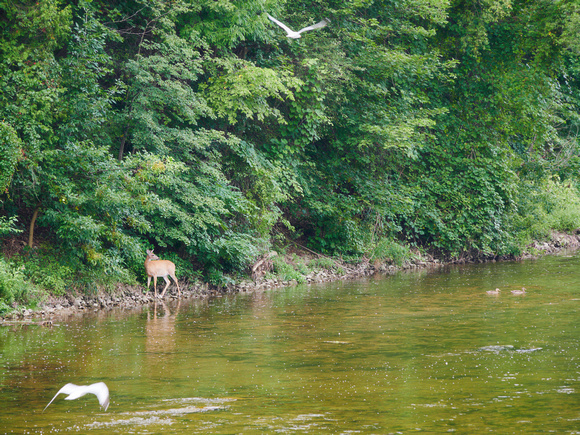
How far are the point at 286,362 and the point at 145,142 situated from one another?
28.6ft

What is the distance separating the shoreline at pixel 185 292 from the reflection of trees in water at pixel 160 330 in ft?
2.77

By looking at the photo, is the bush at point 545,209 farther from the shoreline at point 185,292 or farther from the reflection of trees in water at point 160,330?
the reflection of trees in water at point 160,330

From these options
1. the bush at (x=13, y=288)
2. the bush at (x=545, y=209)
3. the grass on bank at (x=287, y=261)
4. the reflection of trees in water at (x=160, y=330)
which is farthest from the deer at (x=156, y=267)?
the bush at (x=545, y=209)

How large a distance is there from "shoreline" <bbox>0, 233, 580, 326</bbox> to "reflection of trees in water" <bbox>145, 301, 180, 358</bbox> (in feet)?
2.77

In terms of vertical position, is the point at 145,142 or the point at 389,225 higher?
the point at 145,142

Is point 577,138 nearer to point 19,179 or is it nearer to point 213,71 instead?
point 213,71

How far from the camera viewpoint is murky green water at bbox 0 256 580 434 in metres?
7.06

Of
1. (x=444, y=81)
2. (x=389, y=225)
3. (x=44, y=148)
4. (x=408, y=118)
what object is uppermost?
(x=444, y=81)

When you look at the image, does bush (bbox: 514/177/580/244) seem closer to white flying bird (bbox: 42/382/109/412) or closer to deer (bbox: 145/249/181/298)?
deer (bbox: 145/249/181/298)

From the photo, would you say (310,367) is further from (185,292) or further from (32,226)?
(185,292)

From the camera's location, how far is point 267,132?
69.9 ft

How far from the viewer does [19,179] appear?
1410 centimetres

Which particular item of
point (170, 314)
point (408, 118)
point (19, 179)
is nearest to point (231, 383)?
point (170, 314)

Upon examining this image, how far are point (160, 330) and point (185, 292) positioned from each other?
489 centimetres
